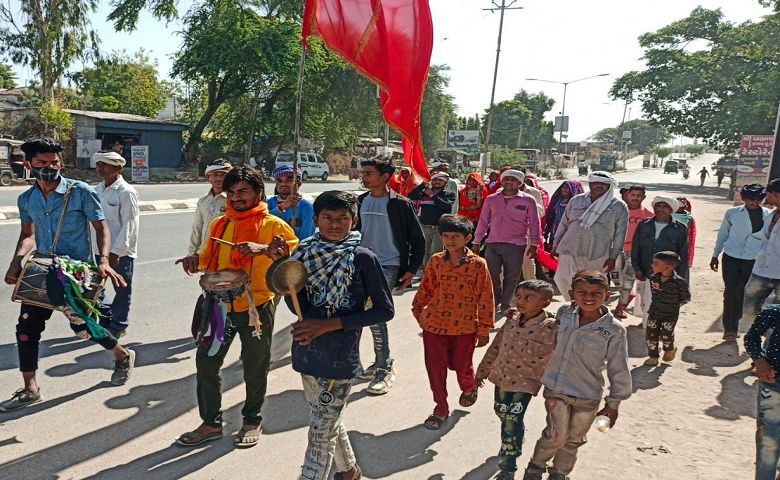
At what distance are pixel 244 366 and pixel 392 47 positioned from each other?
112 inches

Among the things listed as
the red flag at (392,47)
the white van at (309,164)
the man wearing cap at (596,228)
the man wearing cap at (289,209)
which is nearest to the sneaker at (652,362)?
the man wearing cap at (596,228)

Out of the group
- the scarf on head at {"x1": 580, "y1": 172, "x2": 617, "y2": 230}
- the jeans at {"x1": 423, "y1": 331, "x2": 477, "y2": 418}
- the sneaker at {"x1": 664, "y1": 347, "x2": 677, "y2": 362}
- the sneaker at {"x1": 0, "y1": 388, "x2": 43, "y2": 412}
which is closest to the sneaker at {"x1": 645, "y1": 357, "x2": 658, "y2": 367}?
the sneaker at {"x1": 664, "y1": 347, "x2": 677, "y2": 362}

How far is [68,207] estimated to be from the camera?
4.14m

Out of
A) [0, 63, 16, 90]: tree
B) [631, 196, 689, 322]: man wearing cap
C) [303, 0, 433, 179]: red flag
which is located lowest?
[631, 196, 689, 322]: man wearing cap

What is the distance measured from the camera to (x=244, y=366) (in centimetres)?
373

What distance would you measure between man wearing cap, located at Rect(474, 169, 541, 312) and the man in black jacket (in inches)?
Result: 77.2

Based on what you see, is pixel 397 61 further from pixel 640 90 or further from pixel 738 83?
pixel 640 90

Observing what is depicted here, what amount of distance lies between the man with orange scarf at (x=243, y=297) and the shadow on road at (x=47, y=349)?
1955 millimetres

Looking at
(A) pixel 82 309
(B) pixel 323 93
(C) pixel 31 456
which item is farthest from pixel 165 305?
A: (B) pixel 323 93

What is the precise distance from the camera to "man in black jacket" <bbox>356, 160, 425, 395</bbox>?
15.5 feet

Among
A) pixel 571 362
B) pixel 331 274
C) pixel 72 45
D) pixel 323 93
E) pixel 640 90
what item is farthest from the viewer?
pixel 640 90

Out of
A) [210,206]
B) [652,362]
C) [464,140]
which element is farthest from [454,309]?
[464,140]

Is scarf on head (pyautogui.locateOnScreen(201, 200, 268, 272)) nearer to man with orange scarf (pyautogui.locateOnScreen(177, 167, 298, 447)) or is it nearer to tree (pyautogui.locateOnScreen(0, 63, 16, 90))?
man with orange scarf (pyautogui.locateOnScreen(177, 167, 298, 447))

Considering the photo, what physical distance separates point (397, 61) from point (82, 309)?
302 cm
